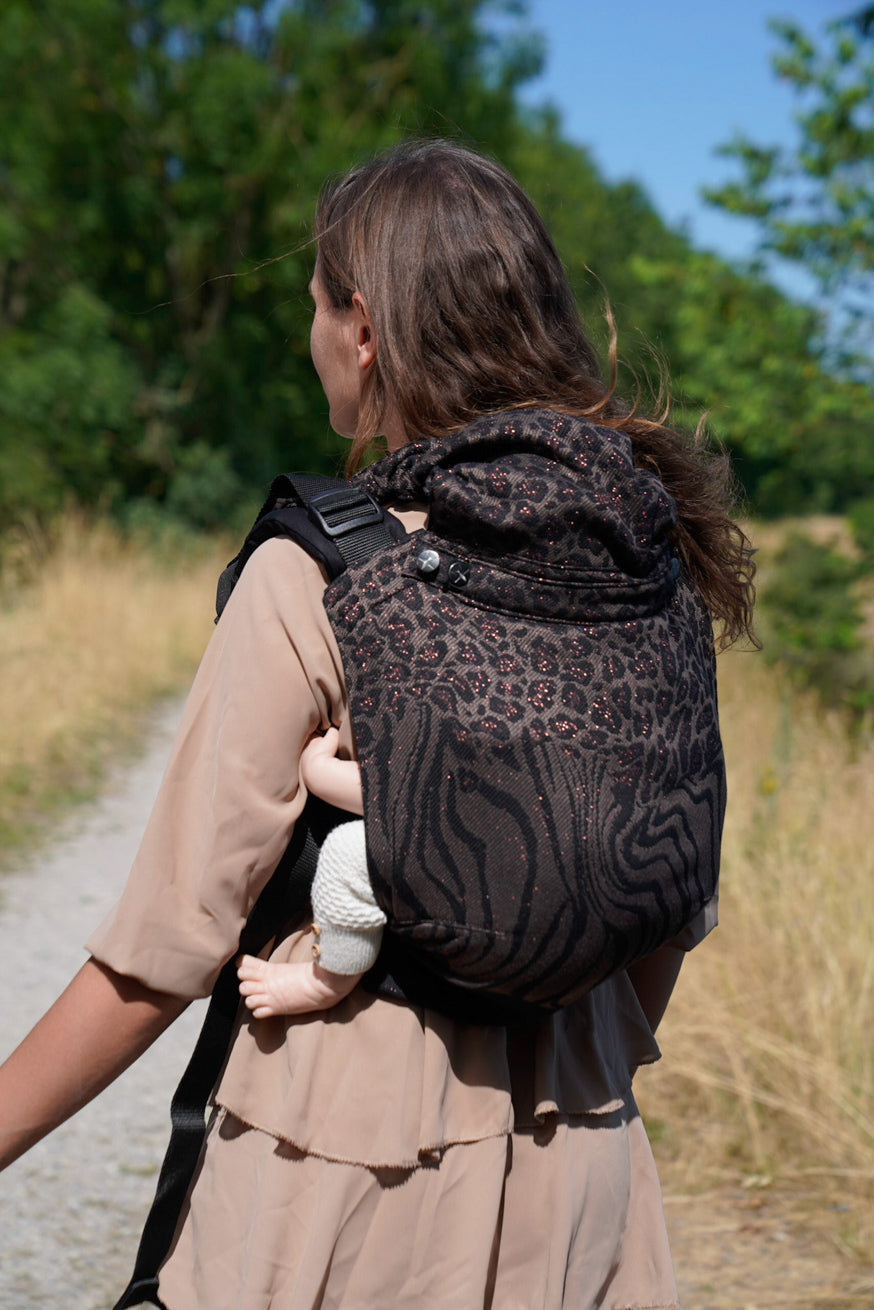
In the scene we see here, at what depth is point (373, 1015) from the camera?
1.32 m

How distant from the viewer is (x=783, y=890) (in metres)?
4.06

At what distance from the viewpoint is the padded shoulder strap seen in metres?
1.26

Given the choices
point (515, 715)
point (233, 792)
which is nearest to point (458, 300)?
point (515, 715)

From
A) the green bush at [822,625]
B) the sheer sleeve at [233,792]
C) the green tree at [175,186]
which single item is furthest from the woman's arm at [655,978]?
the green tree at [175,186]

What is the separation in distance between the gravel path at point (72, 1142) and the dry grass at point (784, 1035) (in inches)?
61.9

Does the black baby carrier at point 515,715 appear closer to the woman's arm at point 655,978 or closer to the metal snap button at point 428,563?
the metal snap button at point 428,563

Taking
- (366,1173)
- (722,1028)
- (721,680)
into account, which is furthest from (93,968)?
(721,680)

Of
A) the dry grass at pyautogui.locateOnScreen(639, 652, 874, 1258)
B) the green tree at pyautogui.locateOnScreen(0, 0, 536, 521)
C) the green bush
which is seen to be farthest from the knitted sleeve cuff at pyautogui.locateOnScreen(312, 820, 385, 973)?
the green tree at pyautogui.locateOnScreen(0, 0, 536, 521)

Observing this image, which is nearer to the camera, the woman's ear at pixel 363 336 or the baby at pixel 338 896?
the baby at pixel 338 896

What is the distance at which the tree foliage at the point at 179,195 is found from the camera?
763 inches

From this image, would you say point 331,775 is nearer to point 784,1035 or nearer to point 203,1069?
point 203,1069

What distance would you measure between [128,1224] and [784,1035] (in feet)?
6.46

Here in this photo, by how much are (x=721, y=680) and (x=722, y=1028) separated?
18.1ft

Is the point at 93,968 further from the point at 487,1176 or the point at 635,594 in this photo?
the point at 635,594
